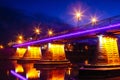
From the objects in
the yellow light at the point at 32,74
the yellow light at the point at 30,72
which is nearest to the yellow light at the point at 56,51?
the yellow light at the point at 30,72

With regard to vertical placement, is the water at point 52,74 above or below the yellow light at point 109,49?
below

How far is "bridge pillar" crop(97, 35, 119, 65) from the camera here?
33781 millimetres

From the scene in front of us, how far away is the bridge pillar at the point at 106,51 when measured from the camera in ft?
111

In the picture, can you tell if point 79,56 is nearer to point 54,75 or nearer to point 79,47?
point 79,47

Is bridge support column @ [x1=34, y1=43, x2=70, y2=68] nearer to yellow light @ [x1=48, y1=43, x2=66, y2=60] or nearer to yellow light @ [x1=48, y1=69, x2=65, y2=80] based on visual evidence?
yellow light @ [x1=48, y1=43, x2=66, y2=60]

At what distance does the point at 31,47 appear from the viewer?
69500mm

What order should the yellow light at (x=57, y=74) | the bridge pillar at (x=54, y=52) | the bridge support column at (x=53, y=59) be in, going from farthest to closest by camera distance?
1. the bridge pillar at (x=54, y=52)
2. the bridge support column at (x=53, y=59)
3. the yellow light at (x=57, y=74)

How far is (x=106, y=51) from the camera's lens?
3394cm

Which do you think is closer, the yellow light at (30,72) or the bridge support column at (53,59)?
the bridge support column at (53,59)

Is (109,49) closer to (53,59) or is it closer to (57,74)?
(57,74)

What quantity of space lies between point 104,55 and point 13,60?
64.8 m

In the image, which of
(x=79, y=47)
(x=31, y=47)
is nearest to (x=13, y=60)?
(x=31, y=47)

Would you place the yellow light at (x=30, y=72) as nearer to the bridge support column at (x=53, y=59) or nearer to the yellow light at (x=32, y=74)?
the yellow light at (x=32, y=74)

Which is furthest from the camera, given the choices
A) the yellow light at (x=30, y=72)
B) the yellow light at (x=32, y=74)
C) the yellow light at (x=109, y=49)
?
the yellow light at (x=30, y=72)
